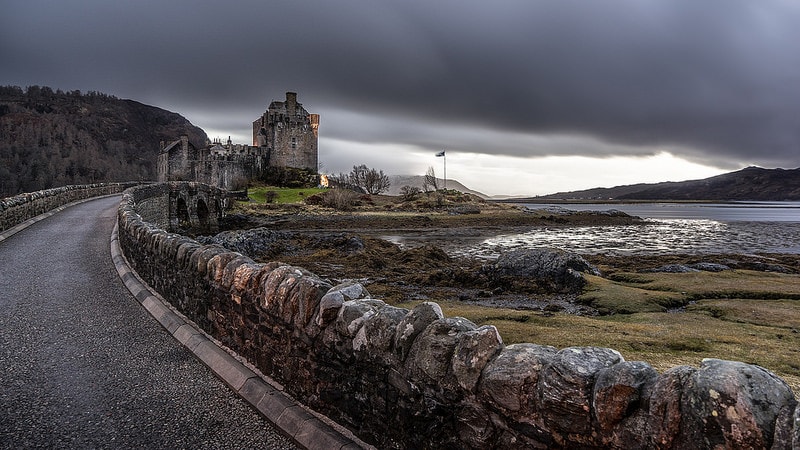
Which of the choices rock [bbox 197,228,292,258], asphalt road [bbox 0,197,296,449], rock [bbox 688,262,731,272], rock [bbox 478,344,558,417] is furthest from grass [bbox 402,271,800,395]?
rock [bbox 197,228,292,258]

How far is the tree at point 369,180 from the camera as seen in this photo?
103125mm

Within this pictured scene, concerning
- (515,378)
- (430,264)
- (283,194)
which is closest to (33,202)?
(430,264)

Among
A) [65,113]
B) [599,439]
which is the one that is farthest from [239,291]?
[65,113]

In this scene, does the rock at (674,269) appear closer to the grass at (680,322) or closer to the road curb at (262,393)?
the grass at (680,322)

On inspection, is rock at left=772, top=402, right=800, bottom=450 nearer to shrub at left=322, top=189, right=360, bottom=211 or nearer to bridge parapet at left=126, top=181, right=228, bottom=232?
bridge parapet at left=126, top=181, right=228, bottom=232

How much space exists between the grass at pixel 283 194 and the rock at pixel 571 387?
6051cm

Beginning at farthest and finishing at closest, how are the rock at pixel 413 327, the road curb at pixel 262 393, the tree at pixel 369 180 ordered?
the tree at pixel 369 180, the road curb at pixel 262 393, the rock at pixel 413 327

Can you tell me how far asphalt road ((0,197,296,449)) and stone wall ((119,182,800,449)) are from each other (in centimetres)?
64

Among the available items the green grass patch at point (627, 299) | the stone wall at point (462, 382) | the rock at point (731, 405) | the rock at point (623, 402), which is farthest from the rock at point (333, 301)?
the green grass patch at point (627, 299)

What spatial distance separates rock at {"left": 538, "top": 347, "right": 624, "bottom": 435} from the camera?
8.26ft

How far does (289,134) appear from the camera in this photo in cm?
7544

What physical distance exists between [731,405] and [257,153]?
7730cm

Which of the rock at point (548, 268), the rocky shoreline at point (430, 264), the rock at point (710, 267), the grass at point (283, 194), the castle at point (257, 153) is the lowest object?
the rocky shoreline at point (430, 264)

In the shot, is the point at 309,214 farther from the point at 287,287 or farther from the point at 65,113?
the point at 65,113
